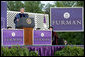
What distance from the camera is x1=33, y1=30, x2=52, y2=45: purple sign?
8.89 m

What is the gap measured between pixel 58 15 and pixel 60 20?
19 cm

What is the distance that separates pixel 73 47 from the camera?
27.2 ft

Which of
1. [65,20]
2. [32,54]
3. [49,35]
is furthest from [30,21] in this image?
[65,20]

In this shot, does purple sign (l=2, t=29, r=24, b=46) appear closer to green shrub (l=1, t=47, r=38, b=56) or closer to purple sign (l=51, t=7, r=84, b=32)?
green shrub (l=1, t=47, r=38, b=56)

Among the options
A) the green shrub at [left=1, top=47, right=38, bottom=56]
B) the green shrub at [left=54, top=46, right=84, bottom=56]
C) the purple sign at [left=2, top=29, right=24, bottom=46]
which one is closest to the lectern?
the purple sign at [left=2, top=29, right=24, bottom=46]

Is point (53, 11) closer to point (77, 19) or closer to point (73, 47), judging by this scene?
point (77, 19)

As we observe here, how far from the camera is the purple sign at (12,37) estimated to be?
8281 mm

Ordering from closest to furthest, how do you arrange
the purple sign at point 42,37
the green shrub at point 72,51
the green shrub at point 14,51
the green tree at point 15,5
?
1. the green shrub at point 14,51
2. the green shrub at point 72,51
3. the purple sign at point 42,37
4. the green tree at point 15,5

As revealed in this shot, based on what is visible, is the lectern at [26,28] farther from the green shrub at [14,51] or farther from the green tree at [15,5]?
the green tree at [15,5]

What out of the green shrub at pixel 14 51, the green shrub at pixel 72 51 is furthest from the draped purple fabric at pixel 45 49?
the green shrub at pixel 14 51

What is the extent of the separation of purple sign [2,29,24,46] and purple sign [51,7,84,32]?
2.19m

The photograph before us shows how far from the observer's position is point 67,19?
10586 millimetres

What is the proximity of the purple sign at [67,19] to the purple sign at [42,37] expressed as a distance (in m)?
1.33

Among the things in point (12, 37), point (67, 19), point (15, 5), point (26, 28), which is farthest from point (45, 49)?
point (15, 5)
